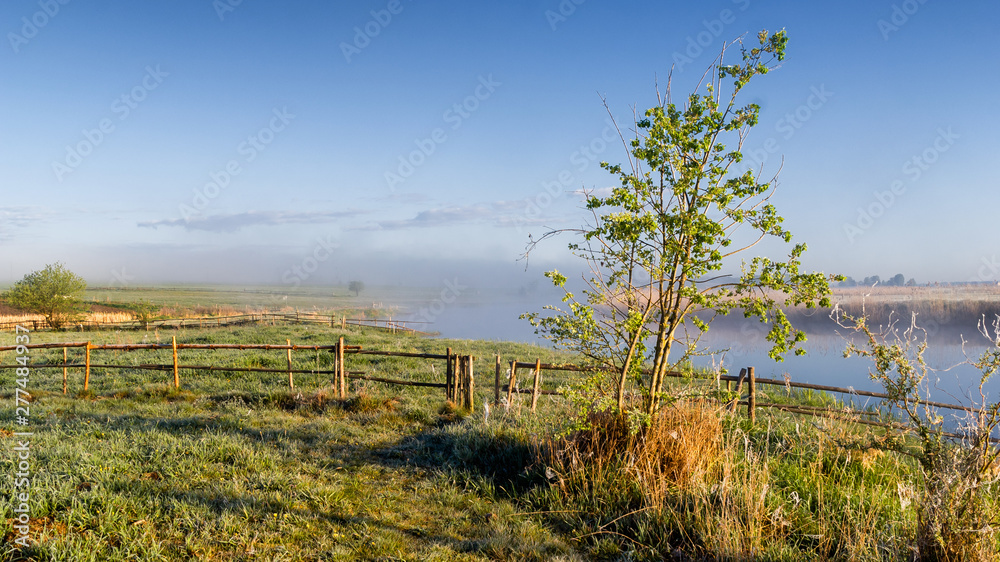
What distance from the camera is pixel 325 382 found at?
13.7m

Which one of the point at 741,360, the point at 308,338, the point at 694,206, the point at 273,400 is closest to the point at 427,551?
the point at 694,206

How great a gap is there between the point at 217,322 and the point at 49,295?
11497 mm

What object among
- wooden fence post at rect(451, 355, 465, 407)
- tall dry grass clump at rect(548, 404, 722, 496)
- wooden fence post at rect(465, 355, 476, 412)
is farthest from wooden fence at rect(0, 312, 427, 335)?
tall dry grass clump at rect(548, 404, 722, 496)

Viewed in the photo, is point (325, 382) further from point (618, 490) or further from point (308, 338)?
point (308, 338)

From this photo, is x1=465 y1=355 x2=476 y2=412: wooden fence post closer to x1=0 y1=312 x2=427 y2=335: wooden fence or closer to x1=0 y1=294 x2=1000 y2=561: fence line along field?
x1=0 y1=294 x2=1000 y2=561: fence line along field

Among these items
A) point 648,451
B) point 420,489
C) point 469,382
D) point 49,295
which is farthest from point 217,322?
point 648,451

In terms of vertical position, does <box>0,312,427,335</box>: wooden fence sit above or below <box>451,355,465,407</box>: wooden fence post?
below

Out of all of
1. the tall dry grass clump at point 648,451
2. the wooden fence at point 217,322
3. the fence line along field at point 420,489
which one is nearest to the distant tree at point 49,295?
the wooden fence at point 217,322

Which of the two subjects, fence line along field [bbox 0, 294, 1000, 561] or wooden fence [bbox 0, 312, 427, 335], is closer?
fence line along field [bbox 0, 294, 1000, 561]

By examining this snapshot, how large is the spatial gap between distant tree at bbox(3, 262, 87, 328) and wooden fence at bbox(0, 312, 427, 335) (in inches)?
47.4

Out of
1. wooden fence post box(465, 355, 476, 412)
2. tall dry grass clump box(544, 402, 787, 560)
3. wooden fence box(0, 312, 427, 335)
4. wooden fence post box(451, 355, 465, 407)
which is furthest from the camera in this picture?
wooden fence box(0, 312, 427, 335)

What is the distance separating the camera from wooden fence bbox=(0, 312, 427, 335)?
113ft

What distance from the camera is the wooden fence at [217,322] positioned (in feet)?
113

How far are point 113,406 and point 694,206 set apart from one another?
1143 cm
